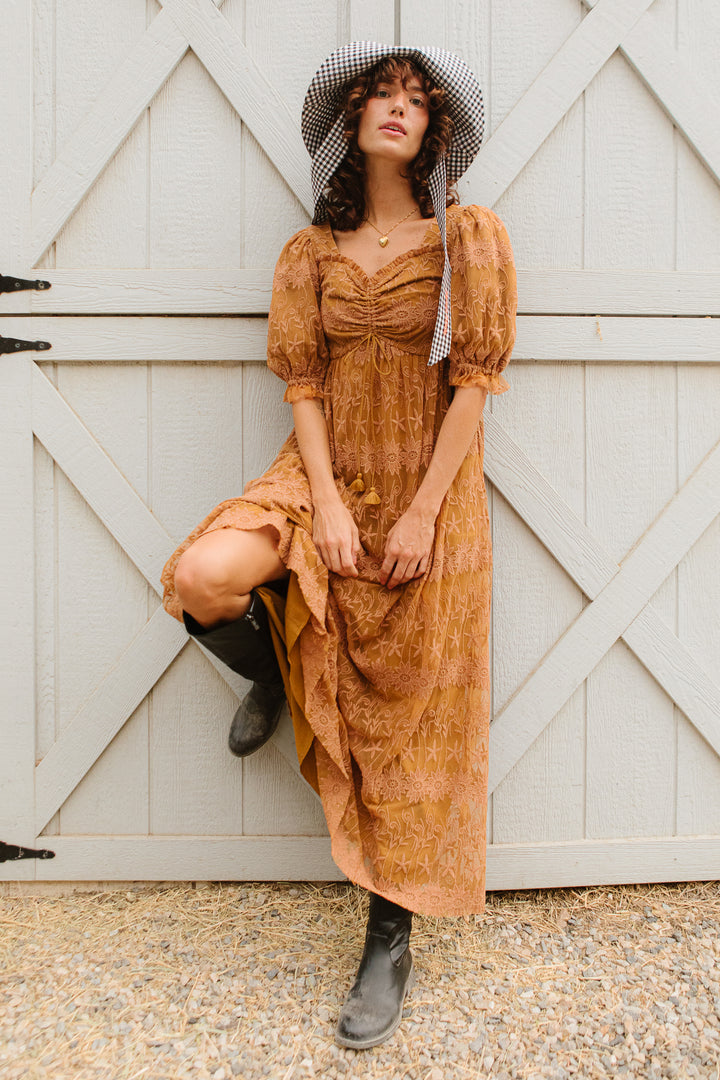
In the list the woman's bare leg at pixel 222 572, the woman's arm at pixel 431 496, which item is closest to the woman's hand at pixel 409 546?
the woman's arm at pixel 431 496

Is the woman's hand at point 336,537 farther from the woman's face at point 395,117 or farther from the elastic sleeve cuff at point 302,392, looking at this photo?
the woman's face at point 395,117

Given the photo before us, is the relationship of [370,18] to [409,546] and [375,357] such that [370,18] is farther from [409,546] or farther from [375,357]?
[409,546]

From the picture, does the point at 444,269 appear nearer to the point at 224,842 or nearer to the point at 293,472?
the point at 293,472

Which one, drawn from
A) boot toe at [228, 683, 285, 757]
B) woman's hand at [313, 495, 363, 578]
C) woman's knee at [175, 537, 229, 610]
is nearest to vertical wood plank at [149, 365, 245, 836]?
boot toe at [228, 683, 285, 757]

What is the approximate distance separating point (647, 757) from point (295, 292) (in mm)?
1766

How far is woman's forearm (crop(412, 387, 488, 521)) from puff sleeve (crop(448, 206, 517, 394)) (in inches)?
1.4

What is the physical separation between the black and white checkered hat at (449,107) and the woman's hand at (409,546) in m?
0.39

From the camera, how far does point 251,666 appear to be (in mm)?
1721

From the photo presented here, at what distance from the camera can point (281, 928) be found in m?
1.95

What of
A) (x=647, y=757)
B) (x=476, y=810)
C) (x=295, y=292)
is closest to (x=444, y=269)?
(x=295, y=292)

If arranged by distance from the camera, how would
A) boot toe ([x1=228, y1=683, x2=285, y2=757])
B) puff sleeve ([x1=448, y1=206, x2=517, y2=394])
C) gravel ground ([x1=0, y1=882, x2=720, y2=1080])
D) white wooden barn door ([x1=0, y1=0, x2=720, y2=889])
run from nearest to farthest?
gravel ground ([x1=0, y1=882, x2=720, y2=1080]) → puff sleeve ([x1=448, y1=206, x2=517, y2=394]) → boot toe ([x1=228, y1=683, x2=285, y2=757]) → white wooden barn door ([x1=0, y1=0, x2=720, y2=889])

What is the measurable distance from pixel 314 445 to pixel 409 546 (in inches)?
14.7

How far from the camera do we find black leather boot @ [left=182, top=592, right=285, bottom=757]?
5.28ft

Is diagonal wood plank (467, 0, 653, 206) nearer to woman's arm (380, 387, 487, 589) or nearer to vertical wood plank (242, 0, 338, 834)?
vertical wood plank (242, 0, 338, 834)
